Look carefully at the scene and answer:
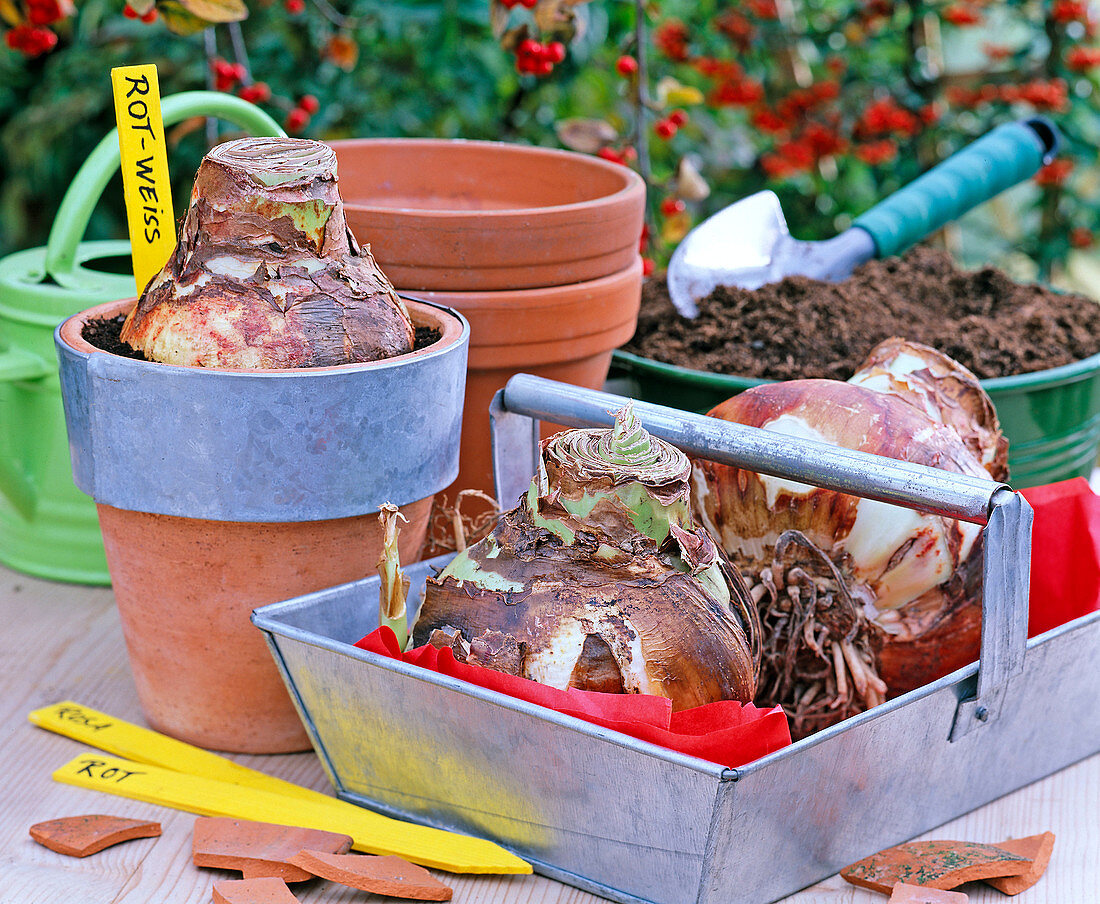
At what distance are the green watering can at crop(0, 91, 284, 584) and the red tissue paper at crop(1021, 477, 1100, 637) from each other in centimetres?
62

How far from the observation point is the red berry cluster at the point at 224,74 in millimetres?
1211

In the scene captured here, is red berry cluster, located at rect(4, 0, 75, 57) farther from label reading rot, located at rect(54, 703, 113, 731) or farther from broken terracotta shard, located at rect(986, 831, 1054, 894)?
broken terracotta shard, located at rect(986, 831, 1054, 894)

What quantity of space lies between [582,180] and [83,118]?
1017 mm

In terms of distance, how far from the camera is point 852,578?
748mm

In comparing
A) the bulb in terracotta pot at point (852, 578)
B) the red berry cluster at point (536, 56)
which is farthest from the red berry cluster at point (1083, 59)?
the bulb in terracotta pot at point (852, 578)

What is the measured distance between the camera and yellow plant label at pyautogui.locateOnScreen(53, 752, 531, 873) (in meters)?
0.64

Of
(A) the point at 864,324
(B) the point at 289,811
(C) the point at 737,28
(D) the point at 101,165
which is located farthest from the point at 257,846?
(C) the point at 737,28

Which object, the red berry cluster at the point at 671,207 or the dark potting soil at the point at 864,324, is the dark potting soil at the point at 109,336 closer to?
the dark potting soil at the point at 864,324

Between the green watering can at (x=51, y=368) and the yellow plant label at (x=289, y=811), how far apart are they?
0.90 ft

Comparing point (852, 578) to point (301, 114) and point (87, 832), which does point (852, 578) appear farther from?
point (301, 114)

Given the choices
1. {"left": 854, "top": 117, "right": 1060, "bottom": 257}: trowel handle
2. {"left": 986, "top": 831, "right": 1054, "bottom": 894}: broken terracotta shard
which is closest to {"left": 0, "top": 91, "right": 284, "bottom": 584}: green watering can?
{"left": 854, "top": 117, "right": 1060, "bottom": 257}: trowel handle

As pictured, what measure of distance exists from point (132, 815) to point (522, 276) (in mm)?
427

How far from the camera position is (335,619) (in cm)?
73

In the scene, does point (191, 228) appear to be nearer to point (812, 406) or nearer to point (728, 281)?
point (812, 406)
